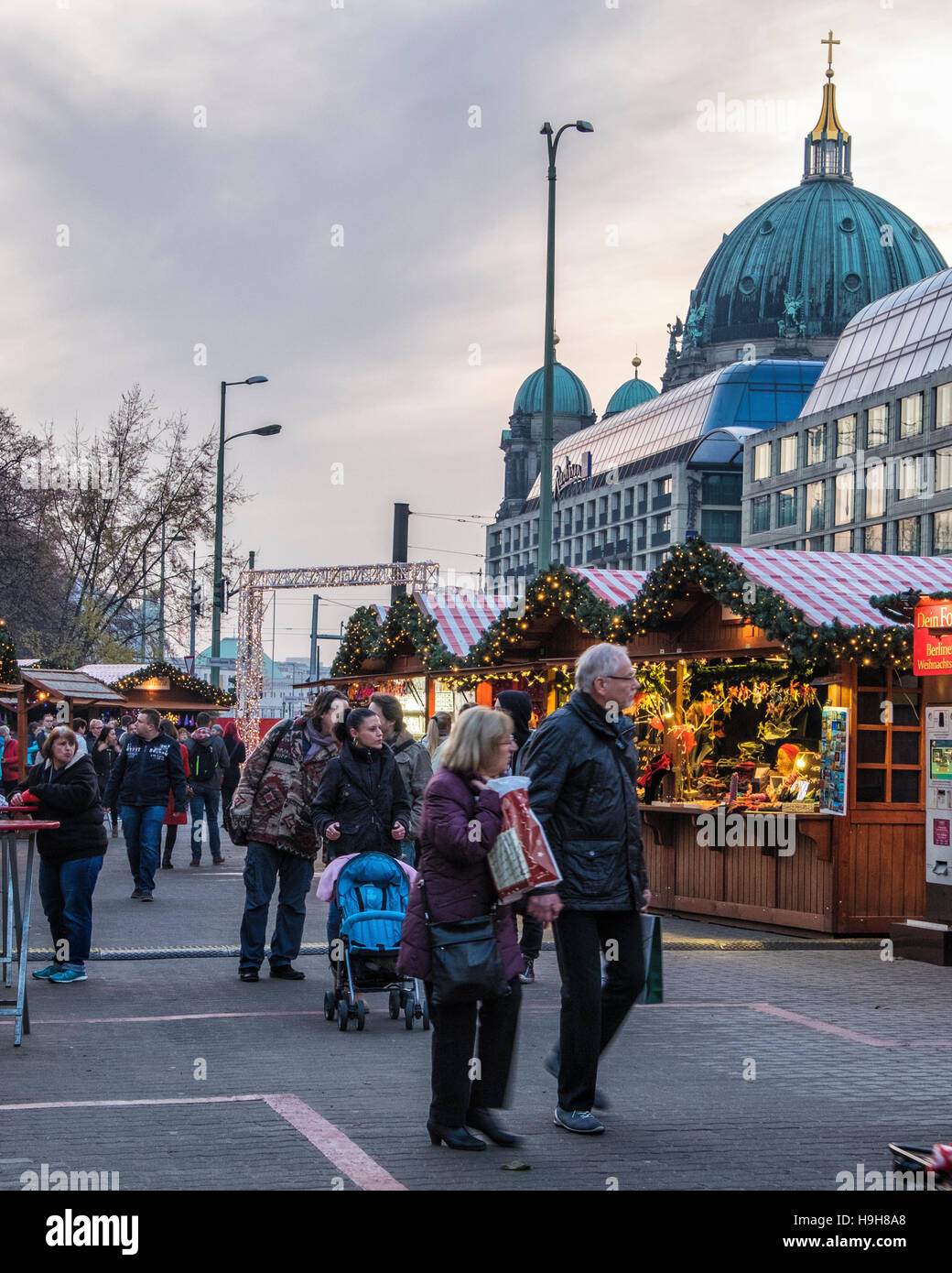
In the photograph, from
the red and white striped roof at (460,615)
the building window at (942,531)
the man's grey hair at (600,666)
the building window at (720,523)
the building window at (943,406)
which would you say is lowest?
the man's grey hair at (600,666)

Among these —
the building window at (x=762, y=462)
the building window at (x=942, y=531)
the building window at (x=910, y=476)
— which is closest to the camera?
the building window at (x=942, y=531)

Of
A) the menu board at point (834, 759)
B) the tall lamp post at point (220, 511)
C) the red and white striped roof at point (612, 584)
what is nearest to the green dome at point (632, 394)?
the tall lamp post at point (220, 511)

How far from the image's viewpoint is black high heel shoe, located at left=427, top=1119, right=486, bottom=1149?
6461 millimetres

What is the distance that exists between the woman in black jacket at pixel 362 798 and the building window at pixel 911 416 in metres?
68.9

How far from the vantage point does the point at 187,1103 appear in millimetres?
7285

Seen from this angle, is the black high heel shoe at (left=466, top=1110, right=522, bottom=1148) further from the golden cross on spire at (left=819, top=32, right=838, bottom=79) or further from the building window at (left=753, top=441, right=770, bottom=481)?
the golden cross on spire at (left=819, top=32, right=838, bottom=79)

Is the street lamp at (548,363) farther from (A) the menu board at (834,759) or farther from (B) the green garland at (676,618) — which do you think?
(A) the menu board at (834,759)

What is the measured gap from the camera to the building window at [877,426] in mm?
79537

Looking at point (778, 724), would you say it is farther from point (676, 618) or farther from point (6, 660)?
point (6, 660)

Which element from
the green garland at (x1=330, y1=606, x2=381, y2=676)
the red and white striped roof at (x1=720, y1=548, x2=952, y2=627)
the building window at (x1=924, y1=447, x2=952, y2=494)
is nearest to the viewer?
the red and white striped roof at (x1=720, y1=548, x2=952, y2=627)

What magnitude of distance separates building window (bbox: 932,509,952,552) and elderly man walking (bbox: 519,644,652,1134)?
222 ft

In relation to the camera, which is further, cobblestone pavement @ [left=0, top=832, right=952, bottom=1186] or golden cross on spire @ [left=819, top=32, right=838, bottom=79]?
golden cross on spire @ [left=819, top=32, right=838, bottom=79]

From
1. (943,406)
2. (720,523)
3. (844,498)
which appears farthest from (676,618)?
(720,523)

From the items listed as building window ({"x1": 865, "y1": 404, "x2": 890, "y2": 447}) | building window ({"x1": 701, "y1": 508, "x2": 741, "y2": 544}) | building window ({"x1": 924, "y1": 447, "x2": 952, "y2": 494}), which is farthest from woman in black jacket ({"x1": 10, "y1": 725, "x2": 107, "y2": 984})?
building window ({"x1": 701, "y1": 508, "x2": 741, "y2": 544})
